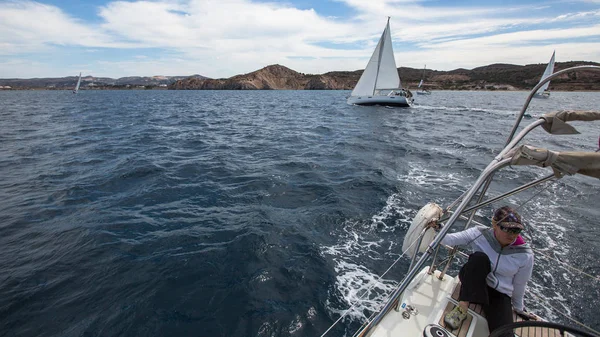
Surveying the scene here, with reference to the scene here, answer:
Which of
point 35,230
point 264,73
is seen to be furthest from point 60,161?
point 264,73

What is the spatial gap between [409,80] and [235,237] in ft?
540

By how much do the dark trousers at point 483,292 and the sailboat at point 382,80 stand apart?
39944 millimetres

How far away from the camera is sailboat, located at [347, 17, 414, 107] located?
41406mm

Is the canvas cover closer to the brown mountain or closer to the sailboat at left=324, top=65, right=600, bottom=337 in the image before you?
the sailboat at left=324, top=65, right=600, bottom=337

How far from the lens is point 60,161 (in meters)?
14.0

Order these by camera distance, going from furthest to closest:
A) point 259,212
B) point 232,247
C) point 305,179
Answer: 1. point 305,179
2. point 259,212
3. point 232,247

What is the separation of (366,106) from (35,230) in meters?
42.8

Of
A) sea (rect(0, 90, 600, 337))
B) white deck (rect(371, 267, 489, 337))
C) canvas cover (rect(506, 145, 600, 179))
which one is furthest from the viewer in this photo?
sea (rect(0, 90, 600, 337))

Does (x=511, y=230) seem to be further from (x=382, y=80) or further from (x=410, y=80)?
(x=410, y=80)

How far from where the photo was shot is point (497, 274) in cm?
380

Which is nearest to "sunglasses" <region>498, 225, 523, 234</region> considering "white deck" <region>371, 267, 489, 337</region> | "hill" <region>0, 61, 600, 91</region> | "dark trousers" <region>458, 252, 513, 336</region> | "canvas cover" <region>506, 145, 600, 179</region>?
"dark trousers" <region>458, 252, 513, 336</region>

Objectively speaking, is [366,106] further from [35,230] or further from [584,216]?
[35,230]

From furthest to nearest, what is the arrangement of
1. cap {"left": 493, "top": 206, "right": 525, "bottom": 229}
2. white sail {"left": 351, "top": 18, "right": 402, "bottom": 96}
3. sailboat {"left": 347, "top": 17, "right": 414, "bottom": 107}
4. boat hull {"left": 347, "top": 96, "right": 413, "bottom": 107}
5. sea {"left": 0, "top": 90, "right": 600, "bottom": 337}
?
white sail {"left": 351, "top": 18, "right": 402, "bottom": 96} → sailboat {"left": 347, "top": 17, "right": 414, "bottom": 107} → boat hull {"left": 347, "top": 96, "right": 413, "bottom": 107} → sea {"left": 0, "top": 90, "right": 600, "bottom": 337} → cap {"left": 493, "top": 206, "right": 525, "bottom": 229}

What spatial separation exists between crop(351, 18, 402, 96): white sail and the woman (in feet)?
141
